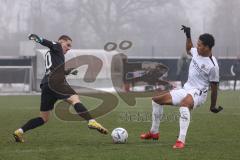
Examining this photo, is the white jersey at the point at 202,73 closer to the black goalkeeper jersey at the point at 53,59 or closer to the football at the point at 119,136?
the football at the point at 119,136

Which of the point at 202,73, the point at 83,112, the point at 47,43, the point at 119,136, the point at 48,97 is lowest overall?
the point at 119,136

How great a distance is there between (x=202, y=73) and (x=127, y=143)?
1.79 meters

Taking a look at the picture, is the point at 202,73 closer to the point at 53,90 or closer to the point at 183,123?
the point at 183,123

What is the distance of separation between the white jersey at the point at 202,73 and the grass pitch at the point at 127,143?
1006 millimetres

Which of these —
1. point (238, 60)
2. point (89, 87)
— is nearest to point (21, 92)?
point (89, 87)

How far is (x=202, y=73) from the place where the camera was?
10398mm

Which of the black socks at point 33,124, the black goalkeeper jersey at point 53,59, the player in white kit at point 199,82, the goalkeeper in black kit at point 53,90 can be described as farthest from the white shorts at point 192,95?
the black socks at point 33,124

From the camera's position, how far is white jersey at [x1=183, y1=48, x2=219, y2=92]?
34.0ft

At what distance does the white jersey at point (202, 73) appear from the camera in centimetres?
1036

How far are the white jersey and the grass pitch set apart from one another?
101 cm

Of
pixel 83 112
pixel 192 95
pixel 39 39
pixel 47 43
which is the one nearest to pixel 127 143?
pixel 83 112

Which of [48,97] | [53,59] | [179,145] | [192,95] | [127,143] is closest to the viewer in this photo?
[179,145]

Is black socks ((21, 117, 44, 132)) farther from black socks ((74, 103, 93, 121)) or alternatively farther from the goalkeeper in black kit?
black socks ((74, 103, 93, 121))

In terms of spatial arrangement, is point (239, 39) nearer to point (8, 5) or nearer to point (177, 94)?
point (8, 5)
